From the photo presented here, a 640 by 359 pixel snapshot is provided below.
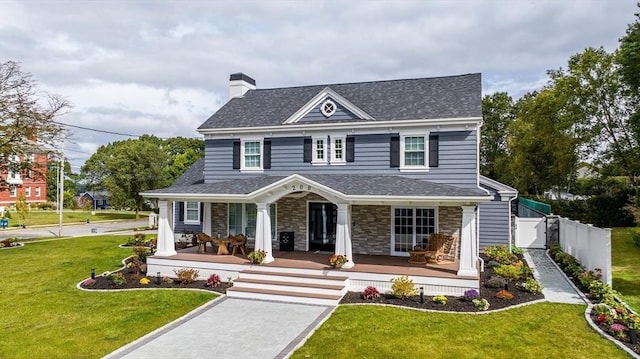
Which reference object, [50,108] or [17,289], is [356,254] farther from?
[50,108]

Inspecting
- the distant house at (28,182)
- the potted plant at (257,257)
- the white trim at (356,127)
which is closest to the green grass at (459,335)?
the potted plant at (257,257)

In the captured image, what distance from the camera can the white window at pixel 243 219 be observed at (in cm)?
1870

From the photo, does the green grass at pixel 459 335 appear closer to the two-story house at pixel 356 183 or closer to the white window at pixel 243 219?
the two-story house at pixel 356 183

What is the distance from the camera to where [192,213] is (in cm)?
2283

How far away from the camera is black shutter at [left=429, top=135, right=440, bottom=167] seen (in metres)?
15.9

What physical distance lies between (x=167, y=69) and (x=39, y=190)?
171 feet

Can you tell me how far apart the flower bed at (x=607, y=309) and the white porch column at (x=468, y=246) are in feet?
10.5

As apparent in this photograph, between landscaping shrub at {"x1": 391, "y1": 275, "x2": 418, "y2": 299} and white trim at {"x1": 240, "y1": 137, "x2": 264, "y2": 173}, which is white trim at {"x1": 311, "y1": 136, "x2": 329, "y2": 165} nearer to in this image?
white trim at {"x1": 240, "y1": 137, "x2": 264, "y2": 173}

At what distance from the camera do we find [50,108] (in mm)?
25125

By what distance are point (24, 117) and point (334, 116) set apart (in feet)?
63.7

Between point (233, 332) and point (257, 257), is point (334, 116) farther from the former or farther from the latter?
point (233, 332)

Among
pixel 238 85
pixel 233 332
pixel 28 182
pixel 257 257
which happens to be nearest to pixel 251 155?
pixel 238 85

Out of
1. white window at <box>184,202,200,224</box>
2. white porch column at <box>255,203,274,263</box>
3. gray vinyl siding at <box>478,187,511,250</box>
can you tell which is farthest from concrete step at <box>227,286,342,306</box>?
white window at <box>184,202,200,224</box>

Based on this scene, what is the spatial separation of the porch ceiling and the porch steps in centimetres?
271
